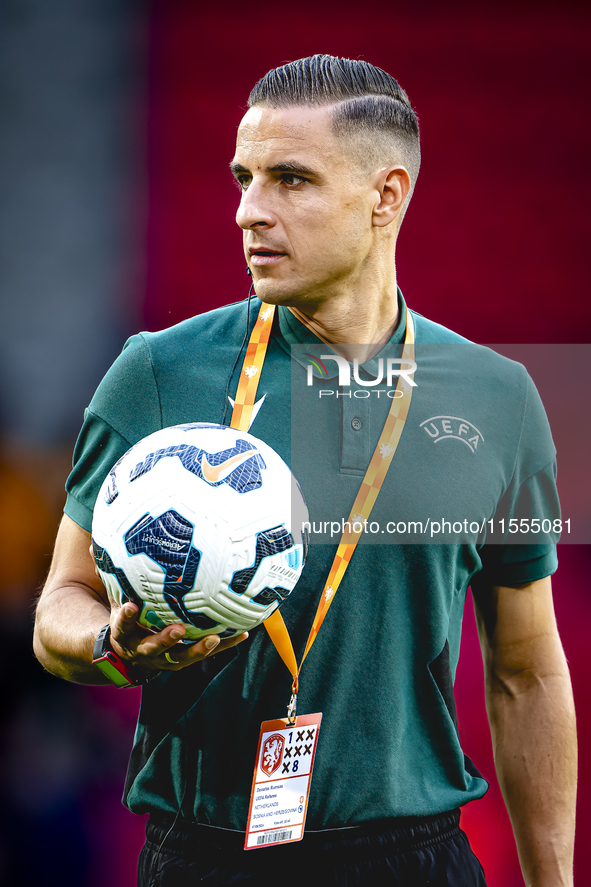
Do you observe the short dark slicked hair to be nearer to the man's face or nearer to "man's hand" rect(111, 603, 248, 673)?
the man's face

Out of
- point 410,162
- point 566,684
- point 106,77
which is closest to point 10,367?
point 106,77

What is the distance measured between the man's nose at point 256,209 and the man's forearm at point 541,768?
96 centimetres

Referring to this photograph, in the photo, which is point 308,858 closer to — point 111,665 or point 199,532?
point 111,665

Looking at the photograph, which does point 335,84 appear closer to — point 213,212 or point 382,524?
point 382,524

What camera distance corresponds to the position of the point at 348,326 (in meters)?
1.51

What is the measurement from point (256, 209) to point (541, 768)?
3.67 feet

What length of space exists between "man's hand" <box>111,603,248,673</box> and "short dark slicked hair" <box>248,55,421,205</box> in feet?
2.86

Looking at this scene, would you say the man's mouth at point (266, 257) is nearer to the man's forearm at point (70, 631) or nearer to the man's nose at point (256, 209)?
the man's nose at point (256, 209)

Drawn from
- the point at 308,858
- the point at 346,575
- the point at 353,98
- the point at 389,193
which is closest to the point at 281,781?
the point at 308,858

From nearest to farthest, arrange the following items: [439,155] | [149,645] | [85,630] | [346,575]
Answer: [149,645] < [85,630] < [346,575] < [439,155]

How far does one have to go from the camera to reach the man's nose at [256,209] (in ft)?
4.46

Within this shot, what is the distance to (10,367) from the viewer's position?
3.40 m

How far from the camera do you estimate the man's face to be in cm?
137

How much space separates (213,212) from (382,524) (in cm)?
246
